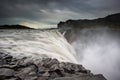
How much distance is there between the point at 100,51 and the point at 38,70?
17.8 meters

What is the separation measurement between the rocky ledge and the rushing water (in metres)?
10.9

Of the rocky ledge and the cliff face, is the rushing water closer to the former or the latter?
the cliff face

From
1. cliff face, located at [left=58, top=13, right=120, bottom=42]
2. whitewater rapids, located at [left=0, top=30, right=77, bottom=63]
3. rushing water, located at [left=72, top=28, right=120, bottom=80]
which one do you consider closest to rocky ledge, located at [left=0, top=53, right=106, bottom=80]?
whitewater rapids, located at [left=0, top=30, right=77, bottom=63]

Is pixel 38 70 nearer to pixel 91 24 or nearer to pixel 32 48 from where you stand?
pixel 32 48

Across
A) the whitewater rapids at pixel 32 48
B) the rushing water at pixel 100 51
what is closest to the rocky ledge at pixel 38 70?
the whitewater rapids at pixel 32 48

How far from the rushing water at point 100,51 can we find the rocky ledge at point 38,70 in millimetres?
10884

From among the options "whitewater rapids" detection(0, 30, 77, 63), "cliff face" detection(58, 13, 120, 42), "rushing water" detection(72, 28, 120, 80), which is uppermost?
"cliff face" detection(58, 13, 120, 42)

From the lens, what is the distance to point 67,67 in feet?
22.5

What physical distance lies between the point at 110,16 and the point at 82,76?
120 feet

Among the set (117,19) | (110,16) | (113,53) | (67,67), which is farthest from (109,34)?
(67,67)

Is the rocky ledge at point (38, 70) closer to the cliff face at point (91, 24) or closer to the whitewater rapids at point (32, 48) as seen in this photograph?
the whitewater rapids at point (32, 48)

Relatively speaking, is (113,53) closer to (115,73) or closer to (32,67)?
(115,73)

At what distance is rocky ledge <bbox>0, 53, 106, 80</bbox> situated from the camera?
5.48m

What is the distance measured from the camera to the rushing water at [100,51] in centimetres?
1900
